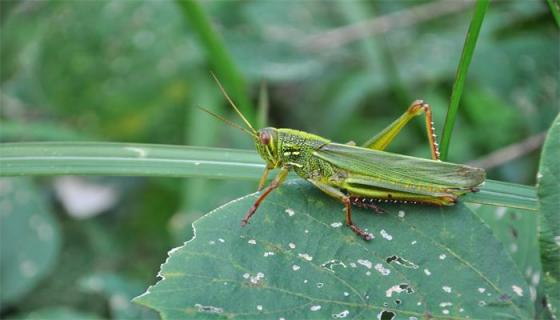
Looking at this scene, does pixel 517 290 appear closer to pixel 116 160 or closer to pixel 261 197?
pixel 261 197

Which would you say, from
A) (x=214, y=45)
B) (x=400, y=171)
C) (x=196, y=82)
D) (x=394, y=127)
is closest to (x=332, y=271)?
(x=400, y=171)

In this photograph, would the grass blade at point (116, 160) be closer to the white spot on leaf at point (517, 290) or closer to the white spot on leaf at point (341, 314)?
the white spot on leaf at point (341, 314)

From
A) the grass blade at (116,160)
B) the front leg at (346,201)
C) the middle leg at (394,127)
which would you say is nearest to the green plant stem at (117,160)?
the grass blade at (116,160)

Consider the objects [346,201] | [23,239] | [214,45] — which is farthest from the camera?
[23,239]

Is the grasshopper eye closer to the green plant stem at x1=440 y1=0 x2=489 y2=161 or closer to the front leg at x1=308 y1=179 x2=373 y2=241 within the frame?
the front leg at x1=308 y1=179 x2=373 y2=241

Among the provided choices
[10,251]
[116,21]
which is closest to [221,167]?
[10,251]

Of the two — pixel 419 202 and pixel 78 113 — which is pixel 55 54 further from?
pixel 419 202

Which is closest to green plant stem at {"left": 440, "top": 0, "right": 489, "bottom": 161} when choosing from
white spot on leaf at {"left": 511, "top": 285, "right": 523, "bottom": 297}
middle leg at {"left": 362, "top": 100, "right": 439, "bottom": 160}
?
middle leg at {"left": 362, "top": 100, "right": 439, "bottom": 160}

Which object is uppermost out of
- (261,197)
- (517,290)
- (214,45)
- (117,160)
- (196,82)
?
(196,82)
